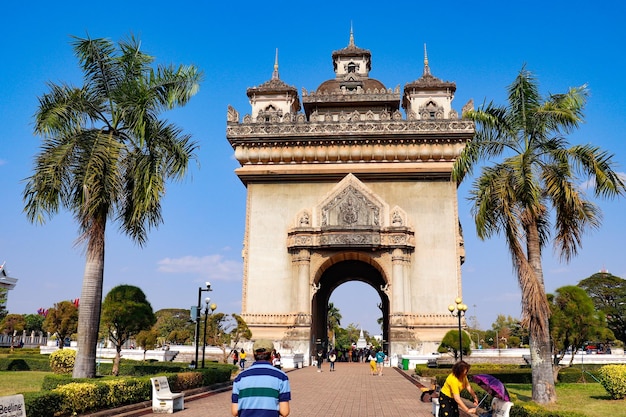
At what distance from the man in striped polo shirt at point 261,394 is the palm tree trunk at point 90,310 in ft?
26.4

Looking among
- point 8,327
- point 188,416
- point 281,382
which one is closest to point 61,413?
point 188,416

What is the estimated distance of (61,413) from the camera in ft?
31.3

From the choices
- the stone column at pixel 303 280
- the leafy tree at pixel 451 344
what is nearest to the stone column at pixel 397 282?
the leafy tree at pixel 451 344

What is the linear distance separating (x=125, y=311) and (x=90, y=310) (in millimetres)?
6753

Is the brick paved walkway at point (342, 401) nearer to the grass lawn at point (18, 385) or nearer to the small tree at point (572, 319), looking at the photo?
the grass lawn at point (18, 385)

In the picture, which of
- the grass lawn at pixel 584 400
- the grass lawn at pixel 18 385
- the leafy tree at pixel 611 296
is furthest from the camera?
the leafy tree at pixel 611 296

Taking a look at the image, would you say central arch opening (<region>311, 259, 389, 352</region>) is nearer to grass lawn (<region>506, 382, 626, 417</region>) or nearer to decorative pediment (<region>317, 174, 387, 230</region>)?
decorative pediment (<region>317, 174, 387, 230</region>)

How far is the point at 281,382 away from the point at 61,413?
635cm

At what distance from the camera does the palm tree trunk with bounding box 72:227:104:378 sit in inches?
468

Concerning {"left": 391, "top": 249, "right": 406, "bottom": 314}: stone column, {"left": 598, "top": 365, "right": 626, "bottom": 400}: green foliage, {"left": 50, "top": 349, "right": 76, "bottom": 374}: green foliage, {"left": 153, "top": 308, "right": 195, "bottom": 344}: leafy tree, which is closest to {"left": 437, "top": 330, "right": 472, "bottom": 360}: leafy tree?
{"left": 391, "top": 249, "right": 406, "bottom": 314}: stone column

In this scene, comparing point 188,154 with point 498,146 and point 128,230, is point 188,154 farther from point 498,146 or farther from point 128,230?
point 498,146

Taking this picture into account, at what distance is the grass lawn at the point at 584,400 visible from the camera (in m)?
12.1

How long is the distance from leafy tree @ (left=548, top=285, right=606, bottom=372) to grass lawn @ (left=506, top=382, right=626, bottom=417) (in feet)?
6.72

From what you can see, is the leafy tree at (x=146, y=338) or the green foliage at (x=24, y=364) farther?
the green foliage at (x=24, y=364)
